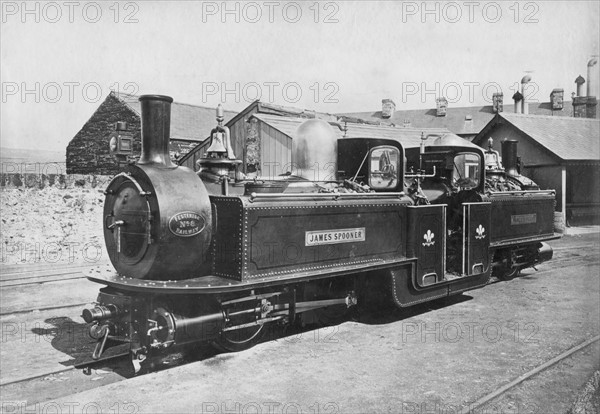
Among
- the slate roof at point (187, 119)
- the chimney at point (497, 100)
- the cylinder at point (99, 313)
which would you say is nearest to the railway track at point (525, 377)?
the cylinder at point (99, 313)

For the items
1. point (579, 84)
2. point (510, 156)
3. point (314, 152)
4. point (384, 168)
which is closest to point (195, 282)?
point (314, 152)

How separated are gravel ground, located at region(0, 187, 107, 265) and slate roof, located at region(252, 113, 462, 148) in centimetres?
724

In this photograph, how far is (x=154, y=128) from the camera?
18.9 feet

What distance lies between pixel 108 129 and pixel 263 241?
2465cm

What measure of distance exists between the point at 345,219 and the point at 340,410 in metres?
2.68

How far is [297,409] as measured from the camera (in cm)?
457

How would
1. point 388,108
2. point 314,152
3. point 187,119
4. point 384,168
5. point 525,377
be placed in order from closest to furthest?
point 525,377, point 314,152, point 384,168, point 187,119, point 388,108

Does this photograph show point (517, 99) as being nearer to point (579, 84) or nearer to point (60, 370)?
point (579, 84)

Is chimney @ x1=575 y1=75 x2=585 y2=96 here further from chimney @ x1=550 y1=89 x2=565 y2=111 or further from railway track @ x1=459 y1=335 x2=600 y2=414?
railway track @ x1=459 y1=335 x2=600 y2=414

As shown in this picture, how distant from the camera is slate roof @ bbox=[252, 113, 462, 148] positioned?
864 inches

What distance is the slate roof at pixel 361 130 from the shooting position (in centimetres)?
2195

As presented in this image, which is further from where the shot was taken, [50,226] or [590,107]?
[590,107]

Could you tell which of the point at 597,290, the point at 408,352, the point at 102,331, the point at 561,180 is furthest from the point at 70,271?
the point at 561,180

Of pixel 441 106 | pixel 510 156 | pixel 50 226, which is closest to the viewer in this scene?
pixel 510 156
